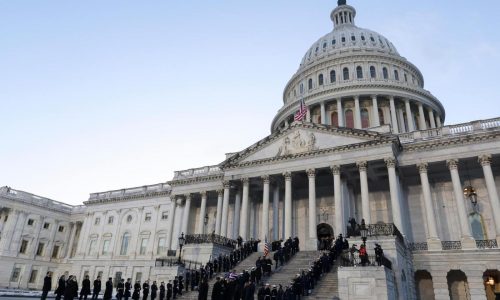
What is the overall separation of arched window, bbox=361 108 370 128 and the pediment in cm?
1826

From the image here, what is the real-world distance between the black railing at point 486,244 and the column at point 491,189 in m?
0.92

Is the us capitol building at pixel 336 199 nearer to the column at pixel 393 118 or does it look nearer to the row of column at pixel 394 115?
the row of column at pixel 394 115

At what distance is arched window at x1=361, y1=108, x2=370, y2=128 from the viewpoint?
172 feet

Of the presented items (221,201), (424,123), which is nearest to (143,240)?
(221,201)

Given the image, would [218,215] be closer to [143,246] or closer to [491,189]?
[143,246]

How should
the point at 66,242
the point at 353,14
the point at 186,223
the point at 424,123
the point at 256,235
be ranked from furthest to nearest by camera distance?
1. the point at 353,14
2. the point at 66,242
3. the point at 424,123
4. the point at 186,223
5. the point at 256,235

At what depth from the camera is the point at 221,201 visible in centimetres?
4203

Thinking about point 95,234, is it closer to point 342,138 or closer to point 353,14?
point 342,138

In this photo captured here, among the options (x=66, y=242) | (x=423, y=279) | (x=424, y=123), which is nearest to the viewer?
(x=423, y=279)

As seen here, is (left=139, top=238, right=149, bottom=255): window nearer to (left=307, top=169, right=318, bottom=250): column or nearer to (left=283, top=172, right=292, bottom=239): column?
(left=283, top=172, right=292, bottom=239): column

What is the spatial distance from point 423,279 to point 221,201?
846 inches

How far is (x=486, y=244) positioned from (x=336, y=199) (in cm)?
1198

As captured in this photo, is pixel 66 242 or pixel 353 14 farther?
pixel 353 14

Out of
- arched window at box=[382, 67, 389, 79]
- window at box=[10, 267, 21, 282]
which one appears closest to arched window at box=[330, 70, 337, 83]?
arched window at box=[382, 67, 389, 79]
